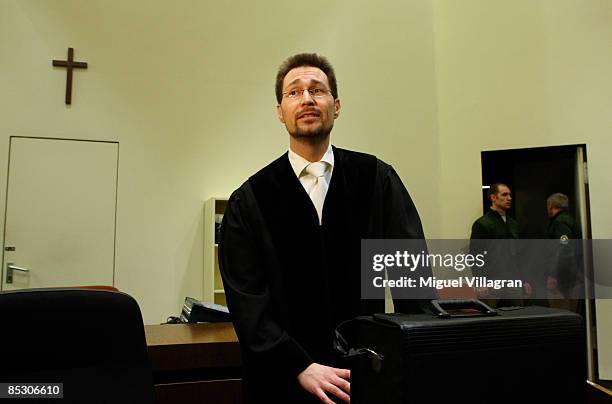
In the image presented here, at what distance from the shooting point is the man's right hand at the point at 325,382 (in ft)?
3.71

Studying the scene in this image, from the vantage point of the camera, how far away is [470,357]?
86 cm

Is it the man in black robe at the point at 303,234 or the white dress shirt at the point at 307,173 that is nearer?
the man in black robe at the point at 303,234

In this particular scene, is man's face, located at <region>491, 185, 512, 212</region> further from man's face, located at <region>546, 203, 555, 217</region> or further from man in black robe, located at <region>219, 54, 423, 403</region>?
man in black robe, located at <region>219, 54, 423, 403</region>

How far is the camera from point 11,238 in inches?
161

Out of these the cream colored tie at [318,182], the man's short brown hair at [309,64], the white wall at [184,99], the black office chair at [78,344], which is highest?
the white wall at [184,99]

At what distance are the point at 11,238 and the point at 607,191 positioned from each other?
4.82 metres

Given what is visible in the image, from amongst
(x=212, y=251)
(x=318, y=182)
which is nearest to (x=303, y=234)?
(x=318, y=182)

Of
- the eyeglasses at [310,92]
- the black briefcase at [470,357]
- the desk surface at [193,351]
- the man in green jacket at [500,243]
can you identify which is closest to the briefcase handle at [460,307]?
the black briefcase at [470,357]

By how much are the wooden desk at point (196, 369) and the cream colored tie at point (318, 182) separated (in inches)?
23.0

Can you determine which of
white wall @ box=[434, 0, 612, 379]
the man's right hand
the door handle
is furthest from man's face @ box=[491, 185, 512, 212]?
the door handle


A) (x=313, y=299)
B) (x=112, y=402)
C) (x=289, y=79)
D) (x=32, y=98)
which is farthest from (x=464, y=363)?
(x=32, y=98)

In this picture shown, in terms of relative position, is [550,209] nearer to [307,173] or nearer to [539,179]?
[539,179]

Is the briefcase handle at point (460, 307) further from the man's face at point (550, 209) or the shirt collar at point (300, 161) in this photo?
the man's face at point (550, 209)

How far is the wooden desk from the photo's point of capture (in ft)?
5.40
